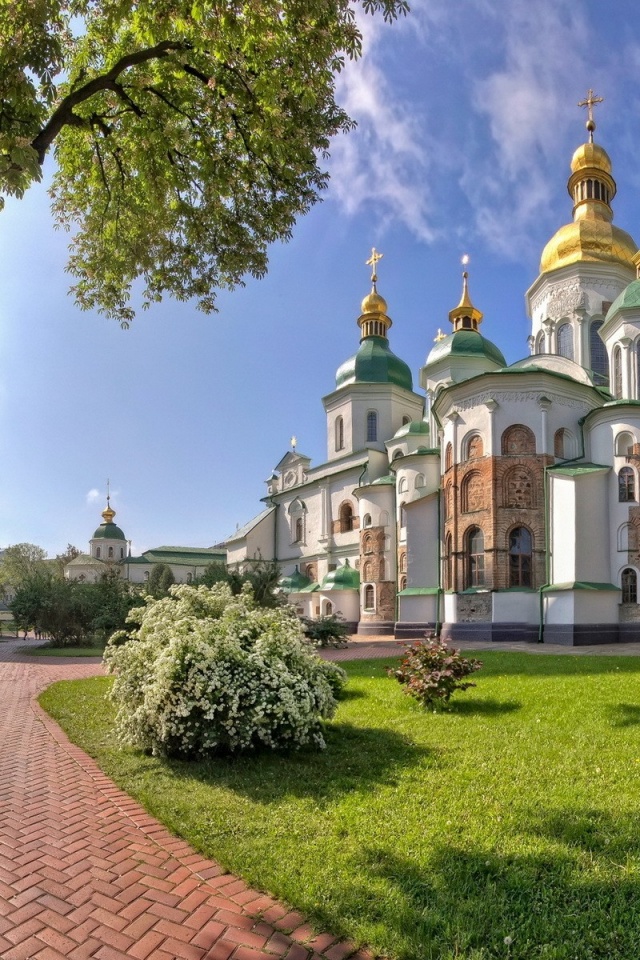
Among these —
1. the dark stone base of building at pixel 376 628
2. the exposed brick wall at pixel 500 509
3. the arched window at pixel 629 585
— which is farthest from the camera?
the dark stone base of building at pixel 376 628

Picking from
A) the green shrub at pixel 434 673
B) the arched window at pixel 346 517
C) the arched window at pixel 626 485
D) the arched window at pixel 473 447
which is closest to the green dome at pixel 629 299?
the arched window at pixel 626 485

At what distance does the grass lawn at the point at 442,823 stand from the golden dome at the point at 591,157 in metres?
32.6

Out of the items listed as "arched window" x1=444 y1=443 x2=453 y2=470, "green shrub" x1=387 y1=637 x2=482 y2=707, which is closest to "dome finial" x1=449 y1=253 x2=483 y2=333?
"arched window" x1=444 y1=443 x2=453 y2=470

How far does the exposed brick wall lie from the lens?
870 inches

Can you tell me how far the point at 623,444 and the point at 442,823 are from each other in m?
20.1

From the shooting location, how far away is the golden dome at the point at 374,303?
4000cm

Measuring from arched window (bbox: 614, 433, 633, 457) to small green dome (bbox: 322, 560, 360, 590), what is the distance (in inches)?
575

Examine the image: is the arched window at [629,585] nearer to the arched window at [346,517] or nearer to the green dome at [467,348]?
the green dome at [467,348]

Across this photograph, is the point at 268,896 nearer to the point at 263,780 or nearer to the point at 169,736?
the point at 263,780

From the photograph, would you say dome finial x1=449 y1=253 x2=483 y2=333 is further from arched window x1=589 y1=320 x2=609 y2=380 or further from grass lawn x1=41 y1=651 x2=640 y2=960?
grass lawn x1=41 y1=651 x2=640 y2=960

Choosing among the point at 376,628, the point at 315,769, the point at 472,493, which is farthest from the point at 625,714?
the point at 376,628

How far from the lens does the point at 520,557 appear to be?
22297mm

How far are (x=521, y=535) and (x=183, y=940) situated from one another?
68.0 feet

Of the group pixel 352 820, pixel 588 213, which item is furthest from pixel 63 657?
pixel 588 213
